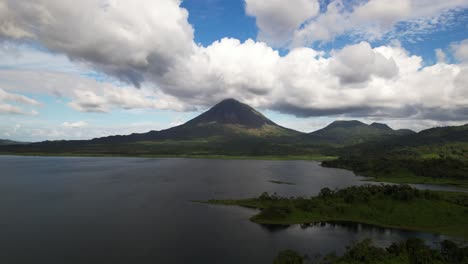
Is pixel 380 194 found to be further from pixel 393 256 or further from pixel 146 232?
pixel 146 232

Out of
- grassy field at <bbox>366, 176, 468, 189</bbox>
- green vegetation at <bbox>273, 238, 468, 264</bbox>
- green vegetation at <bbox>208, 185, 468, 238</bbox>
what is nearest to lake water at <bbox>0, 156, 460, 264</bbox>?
green vegetation at <bbox>208, 185, 468, 238</bbox>

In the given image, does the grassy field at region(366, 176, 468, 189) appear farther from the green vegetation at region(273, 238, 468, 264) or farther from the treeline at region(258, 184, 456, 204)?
the green vegetation at region(273, 238, 468, 264)

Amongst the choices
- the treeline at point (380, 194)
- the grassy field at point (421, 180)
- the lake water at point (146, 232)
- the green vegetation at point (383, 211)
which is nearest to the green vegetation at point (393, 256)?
the lake water at point (146, 232)

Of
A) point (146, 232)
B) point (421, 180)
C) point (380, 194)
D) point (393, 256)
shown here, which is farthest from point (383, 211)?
point (421, 180)

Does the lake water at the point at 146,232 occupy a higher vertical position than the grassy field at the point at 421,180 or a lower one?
lower

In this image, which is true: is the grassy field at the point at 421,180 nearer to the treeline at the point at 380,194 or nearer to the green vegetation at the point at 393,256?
the treeline at the point at 380,194

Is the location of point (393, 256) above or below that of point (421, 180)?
below

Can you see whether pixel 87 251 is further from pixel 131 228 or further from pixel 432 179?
pixel 432 179

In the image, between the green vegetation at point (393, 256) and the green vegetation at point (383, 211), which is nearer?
the green vegetation at point (393, 256)

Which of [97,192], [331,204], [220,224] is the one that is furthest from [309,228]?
[97,192]
